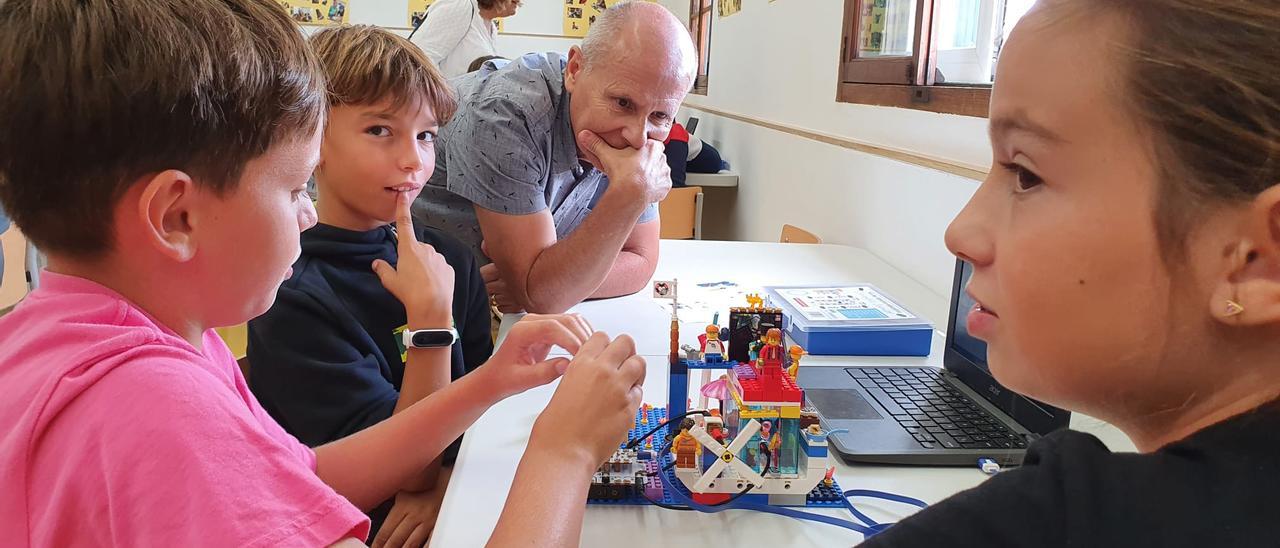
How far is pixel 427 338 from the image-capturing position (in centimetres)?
109

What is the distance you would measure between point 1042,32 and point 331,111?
95 centimetres

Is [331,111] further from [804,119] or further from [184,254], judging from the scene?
[804,119]

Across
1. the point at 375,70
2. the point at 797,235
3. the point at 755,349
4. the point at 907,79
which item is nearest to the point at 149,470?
the point at 755,349

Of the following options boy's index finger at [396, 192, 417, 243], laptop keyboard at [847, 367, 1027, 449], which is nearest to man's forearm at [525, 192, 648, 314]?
boy's index finger at [396, 192, 417, 243]

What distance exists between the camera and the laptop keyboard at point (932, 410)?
1.00 meters

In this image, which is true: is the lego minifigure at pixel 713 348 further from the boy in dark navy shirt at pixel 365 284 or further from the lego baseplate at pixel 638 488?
the boy in dark navy shirt at pixel 365 284

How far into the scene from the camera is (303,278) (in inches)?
41.4

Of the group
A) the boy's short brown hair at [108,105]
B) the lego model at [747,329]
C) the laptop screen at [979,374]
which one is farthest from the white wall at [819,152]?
the boy's short brown hair at [108,105]

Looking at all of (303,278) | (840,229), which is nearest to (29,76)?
(303,278)

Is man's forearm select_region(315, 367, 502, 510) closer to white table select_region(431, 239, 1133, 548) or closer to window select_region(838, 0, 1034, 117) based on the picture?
white table select_region(431, 239, 1133, 548)

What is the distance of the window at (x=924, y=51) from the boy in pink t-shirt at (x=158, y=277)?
4.41 ft

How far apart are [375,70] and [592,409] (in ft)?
2.06

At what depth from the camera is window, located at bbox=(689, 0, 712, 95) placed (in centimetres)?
476

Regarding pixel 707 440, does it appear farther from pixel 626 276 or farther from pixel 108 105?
pixel 626 276
